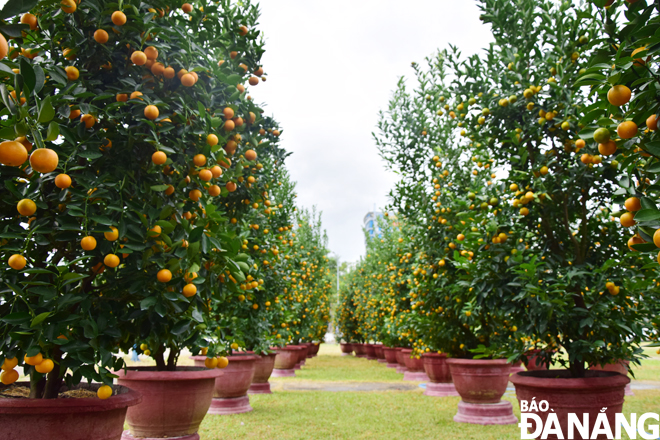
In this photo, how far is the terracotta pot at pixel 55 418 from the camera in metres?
1.86

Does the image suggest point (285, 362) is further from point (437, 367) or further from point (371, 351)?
point (371, 351)

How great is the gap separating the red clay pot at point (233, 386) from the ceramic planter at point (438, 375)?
2.97m

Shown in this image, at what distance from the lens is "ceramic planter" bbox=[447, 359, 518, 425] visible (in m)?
5.37

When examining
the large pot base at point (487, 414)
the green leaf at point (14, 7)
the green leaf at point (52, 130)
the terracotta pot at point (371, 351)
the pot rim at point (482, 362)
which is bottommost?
the terracotta pot at point (371, 351)

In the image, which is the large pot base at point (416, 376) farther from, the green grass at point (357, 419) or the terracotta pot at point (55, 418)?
the terracotta pot at point (55, 418)

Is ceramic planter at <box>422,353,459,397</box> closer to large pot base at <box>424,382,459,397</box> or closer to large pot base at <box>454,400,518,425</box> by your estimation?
large pot base at <box>424,382,459,397</box>

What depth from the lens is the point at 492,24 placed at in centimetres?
405

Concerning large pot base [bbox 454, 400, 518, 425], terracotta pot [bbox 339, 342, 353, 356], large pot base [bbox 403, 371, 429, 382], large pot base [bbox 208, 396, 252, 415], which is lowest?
terracotta pot [bbox 339, 342, 353, 356]

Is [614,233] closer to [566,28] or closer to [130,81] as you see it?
[566,28]

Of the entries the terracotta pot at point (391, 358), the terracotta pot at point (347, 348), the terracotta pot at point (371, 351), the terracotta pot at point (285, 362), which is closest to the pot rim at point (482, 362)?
the terracotta pot at point (285, 362)

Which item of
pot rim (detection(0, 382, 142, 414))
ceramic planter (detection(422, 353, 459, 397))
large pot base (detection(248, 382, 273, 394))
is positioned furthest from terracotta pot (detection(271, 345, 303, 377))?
pot rim (detection(0, 382, 142, 414))

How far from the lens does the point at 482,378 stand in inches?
211

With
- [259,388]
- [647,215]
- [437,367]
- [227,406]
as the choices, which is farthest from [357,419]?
[647,215]

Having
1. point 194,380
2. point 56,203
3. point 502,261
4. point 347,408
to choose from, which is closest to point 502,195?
point 502,261
